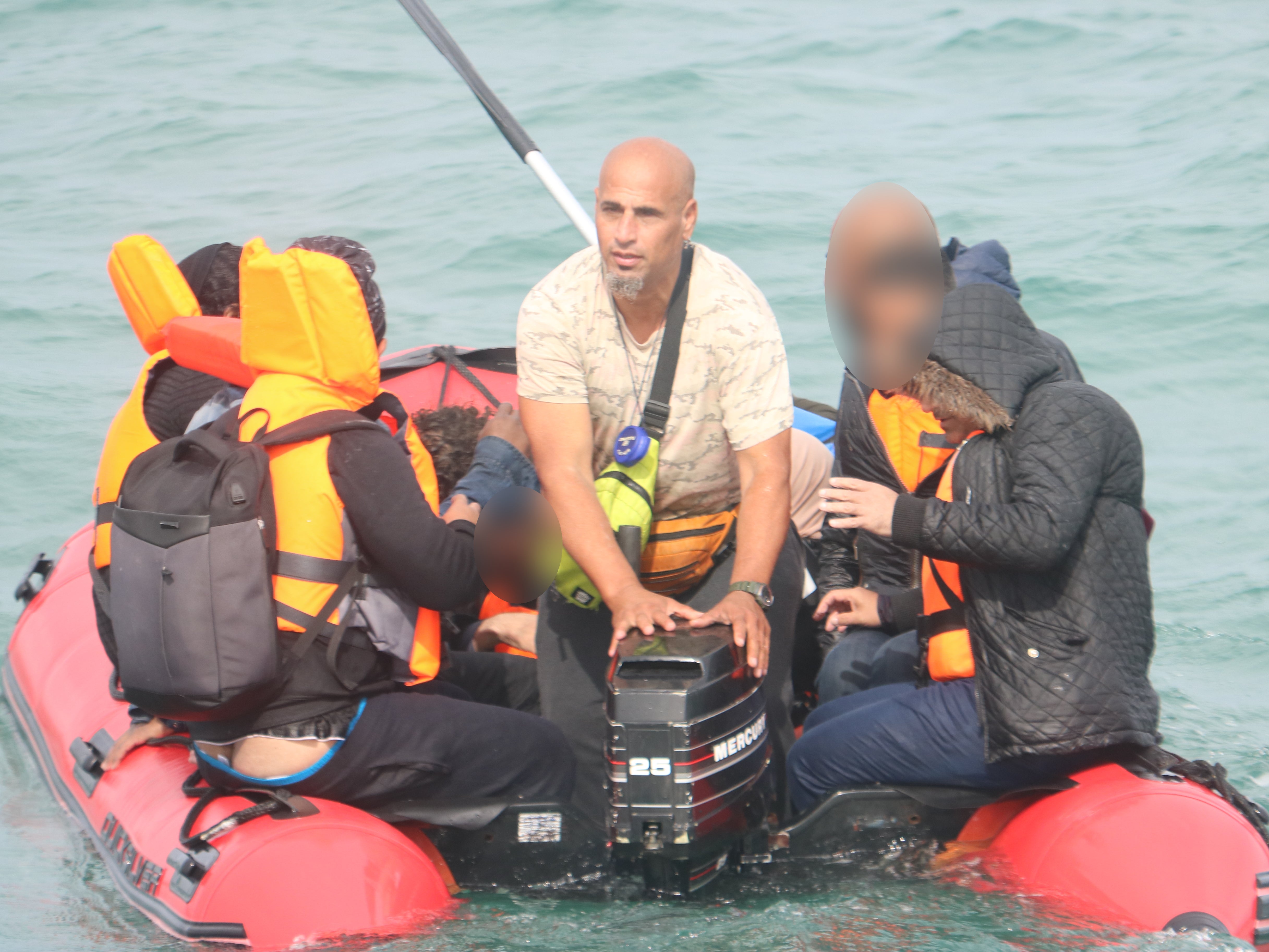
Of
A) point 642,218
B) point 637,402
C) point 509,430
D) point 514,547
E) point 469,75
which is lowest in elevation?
point 514,547

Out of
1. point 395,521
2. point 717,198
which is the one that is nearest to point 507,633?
point 395,521

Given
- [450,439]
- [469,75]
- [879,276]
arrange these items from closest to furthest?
1. [879,276]
2. [450,439]
3. [469,75]

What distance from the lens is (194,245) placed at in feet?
36.8

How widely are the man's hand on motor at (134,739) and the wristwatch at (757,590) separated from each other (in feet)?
5.23

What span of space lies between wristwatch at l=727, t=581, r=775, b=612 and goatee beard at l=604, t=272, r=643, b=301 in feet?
2.26

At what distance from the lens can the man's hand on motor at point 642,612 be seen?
9.29ft

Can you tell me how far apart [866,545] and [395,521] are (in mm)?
1690

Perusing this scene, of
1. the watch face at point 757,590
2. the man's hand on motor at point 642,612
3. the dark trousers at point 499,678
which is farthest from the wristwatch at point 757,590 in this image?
the dark trousers at point 499,678

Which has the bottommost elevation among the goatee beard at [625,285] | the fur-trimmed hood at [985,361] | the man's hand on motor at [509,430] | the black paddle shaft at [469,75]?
the man's hand on motor at [509,430]

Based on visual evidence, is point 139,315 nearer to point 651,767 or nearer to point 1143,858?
point 651,767

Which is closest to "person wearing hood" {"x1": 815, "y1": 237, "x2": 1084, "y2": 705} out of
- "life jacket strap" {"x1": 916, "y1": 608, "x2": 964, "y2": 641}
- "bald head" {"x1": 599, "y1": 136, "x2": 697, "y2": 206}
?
"life jacket strap" {"x1": 916, "y1": 608, "x2": 964, "y2": 641}

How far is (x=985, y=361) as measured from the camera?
2801mm

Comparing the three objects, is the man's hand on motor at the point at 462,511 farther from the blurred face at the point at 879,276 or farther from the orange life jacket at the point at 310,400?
the blurred face at the point at 879,276

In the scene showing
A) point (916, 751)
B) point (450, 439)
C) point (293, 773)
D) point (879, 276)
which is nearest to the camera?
point (293, 773)
